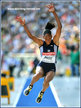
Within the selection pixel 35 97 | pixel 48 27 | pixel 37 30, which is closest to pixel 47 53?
pixel 48 27

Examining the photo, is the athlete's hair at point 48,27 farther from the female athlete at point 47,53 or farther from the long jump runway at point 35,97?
the long jump runway at point 35,97

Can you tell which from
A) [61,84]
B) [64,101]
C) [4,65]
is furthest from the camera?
[4,65]

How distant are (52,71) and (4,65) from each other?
1523 cm

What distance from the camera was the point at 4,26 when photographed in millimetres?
13484

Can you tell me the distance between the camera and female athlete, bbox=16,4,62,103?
691cm

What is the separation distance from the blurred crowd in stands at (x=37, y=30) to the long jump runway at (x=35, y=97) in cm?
69

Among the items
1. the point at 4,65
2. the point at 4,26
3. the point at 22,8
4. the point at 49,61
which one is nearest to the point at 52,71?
the point at 49,61

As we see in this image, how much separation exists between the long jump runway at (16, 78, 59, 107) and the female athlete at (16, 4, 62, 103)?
16cm

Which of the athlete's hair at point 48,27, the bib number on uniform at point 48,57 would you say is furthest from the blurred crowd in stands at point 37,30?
the bib number on uniform at point 48,57

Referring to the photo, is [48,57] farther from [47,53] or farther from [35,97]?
[35,97]

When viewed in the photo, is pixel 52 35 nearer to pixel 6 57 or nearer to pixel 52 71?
pixel 52 71

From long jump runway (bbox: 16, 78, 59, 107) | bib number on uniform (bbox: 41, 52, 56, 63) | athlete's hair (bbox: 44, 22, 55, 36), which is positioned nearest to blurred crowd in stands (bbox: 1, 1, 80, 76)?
athlete's hair (bbox: 44, 22, 55, 36)

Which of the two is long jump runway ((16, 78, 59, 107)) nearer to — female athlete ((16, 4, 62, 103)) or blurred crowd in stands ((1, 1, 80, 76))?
female athlete ((16, 4, 62, 103))

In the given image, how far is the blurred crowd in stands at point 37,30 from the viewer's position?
8.50 metres
